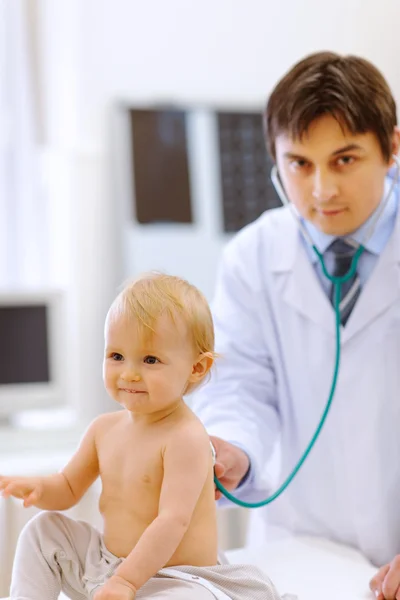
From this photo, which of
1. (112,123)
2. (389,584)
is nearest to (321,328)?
(389,584)

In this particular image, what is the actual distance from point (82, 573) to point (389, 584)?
16.7 inches

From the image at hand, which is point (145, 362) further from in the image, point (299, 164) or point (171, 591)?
point (299, 164)

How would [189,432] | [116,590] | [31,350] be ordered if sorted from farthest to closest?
[31,350], [189,432], [116,590]

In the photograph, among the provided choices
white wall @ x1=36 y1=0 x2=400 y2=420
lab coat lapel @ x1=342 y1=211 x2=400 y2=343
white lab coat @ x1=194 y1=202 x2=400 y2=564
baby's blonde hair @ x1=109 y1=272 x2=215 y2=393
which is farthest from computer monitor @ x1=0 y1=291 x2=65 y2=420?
baby's blonde hair @ x1=109 y1=272 x2=215 y2=393

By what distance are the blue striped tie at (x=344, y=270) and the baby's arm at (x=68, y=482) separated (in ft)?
1.72

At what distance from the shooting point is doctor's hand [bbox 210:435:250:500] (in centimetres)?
110

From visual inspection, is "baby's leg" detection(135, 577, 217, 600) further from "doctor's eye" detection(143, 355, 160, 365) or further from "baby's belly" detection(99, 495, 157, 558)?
"doctor's eye" detection(143, 355, 160, 365)

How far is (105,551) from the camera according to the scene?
0.88 m

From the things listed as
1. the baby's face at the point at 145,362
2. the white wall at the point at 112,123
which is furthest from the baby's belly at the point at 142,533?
the white wall at the point at 112,123

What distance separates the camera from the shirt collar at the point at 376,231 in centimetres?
125

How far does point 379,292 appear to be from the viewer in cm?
124

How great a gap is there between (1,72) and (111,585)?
6.97 ft

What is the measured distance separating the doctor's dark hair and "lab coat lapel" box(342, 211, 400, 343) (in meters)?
0.16

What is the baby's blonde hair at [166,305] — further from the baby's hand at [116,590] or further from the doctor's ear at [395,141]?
the doctor's ear at [395,141]
